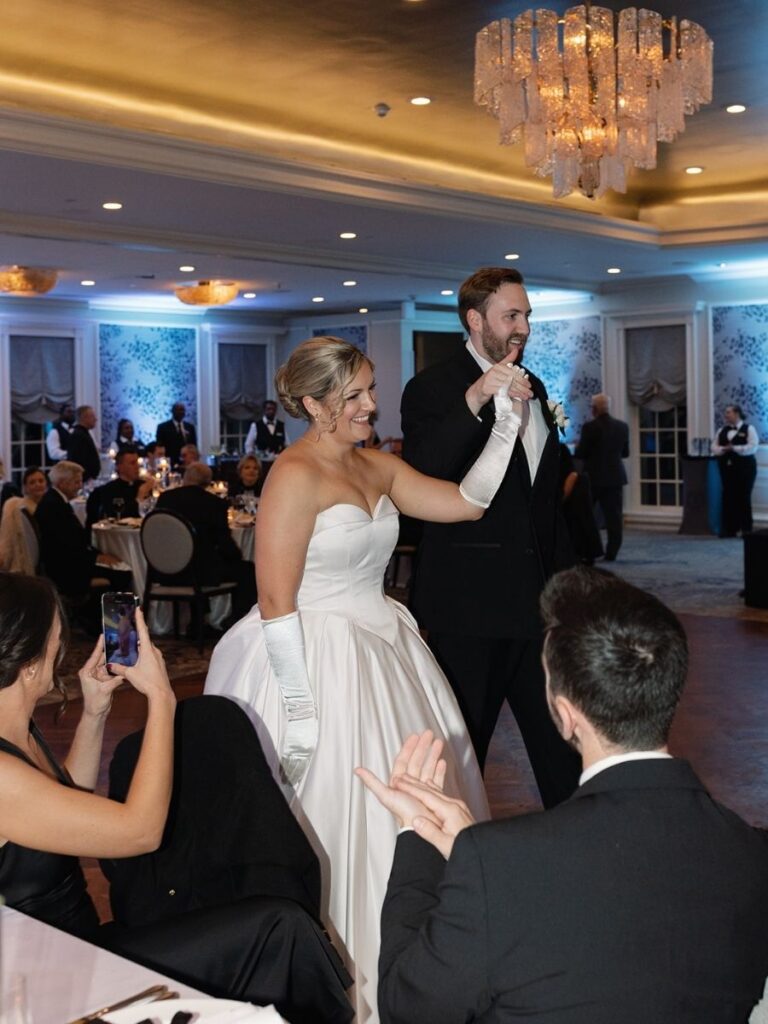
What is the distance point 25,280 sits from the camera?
1214 cm

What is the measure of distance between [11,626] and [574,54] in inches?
192

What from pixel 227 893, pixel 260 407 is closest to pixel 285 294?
pixel 260 407

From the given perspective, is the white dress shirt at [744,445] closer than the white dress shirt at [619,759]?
No

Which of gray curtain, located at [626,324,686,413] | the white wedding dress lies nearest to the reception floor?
the white wedding dress

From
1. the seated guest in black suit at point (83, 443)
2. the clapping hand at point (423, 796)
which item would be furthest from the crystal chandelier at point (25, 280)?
the clapping hand at point (423, 796)

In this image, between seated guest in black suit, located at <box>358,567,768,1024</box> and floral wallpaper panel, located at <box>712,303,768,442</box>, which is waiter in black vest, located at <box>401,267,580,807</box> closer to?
seated guest in black suit, located at <box>358,567,768,1024</box>

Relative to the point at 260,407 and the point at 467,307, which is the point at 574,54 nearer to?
the point at 467,307

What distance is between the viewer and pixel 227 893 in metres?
2.26

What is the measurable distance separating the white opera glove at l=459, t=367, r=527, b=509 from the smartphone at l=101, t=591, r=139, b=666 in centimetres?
121

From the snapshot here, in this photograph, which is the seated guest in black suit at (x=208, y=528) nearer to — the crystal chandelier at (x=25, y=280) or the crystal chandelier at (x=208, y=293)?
the crystal chandelier at (x=25, y=280)

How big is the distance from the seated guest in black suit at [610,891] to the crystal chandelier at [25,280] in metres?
11.5

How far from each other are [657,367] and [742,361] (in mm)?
1152

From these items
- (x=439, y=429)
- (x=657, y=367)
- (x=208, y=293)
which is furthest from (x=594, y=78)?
(x=657, y=367)

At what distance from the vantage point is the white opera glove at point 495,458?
310 centimetres
